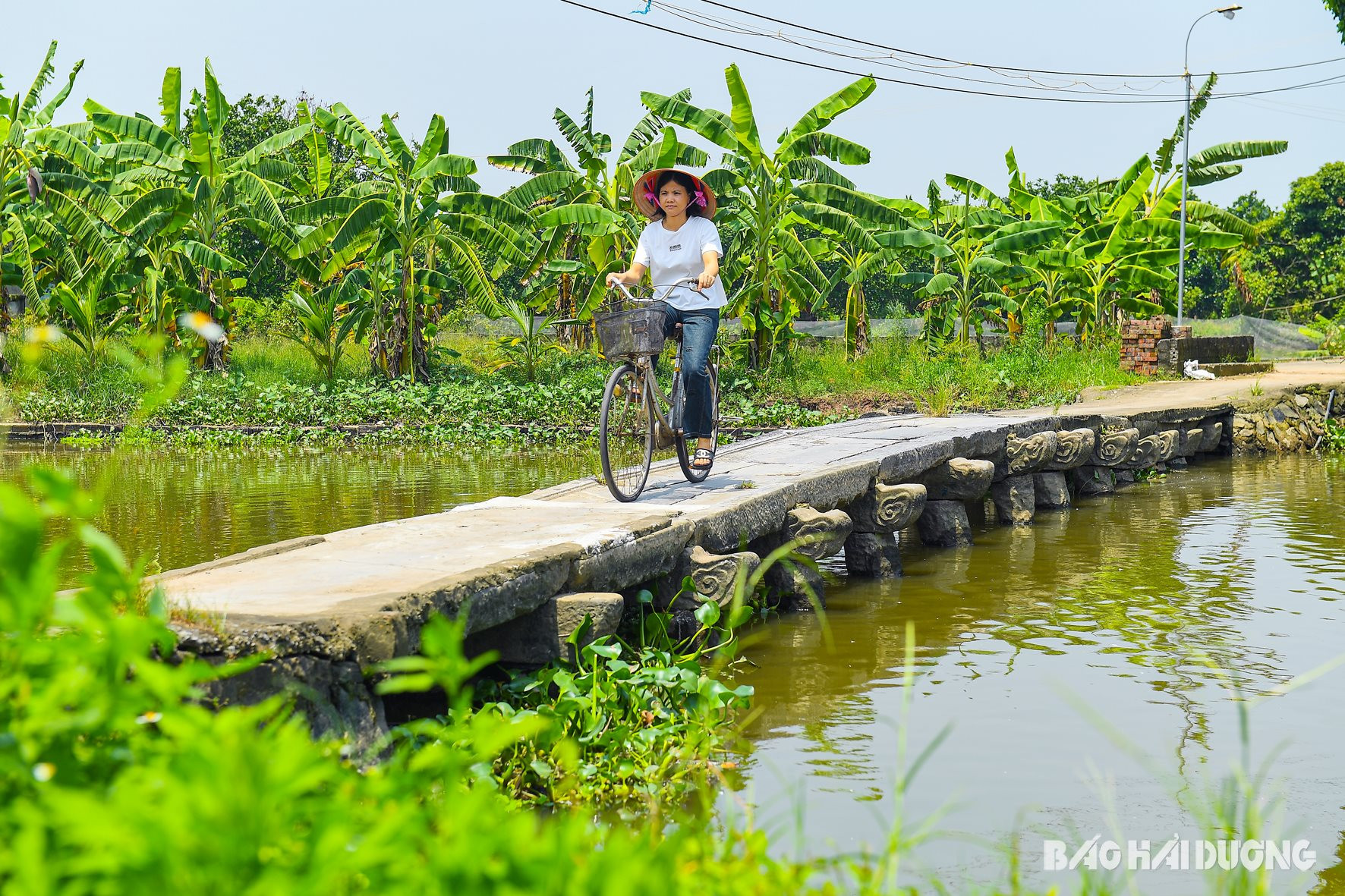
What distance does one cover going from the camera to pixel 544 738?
388 cm

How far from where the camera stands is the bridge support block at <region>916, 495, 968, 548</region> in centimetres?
898

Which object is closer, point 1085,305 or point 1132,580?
point 1132,580

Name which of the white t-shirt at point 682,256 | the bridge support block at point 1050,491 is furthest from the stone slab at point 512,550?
the white t-shirt at point 682,256

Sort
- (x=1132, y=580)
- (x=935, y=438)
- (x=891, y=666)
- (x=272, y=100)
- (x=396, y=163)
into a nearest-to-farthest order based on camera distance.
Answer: (x=891, y=666)
(x=1132, y=580)
(x=935, y=438)
(x=396, y=163)
(x=272, y=100)

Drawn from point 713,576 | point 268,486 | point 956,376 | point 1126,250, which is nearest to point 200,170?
point 268,486

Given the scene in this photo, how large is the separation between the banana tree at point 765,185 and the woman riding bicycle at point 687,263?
10.5m

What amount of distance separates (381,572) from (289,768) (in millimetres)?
3025

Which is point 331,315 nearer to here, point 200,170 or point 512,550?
point 200,170

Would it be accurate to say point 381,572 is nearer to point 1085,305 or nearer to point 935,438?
point 935,438

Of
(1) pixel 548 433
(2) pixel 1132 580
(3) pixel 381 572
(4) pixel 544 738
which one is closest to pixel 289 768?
(4) pixel 544 738

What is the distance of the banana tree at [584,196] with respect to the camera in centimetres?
1788

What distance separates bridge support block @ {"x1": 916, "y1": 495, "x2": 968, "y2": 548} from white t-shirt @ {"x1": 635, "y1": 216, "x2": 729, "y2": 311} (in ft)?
9.42

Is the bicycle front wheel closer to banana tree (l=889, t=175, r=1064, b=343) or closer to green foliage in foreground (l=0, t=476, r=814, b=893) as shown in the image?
green foliage in foreground (l=0, t=476, r=814, b=893)

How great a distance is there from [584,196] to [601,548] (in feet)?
49.3
